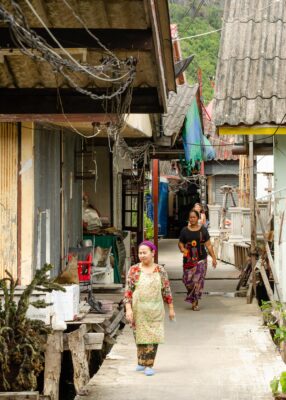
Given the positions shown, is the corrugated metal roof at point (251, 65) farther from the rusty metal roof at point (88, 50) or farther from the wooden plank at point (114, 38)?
the wooden plank at point (114, 38)

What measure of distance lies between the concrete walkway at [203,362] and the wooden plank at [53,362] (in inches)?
23.9

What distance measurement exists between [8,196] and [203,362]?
331cm

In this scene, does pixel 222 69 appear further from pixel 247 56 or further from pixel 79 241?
pixel 79 241

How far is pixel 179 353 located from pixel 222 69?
3812 mm

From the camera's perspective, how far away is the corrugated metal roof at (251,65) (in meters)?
10.8

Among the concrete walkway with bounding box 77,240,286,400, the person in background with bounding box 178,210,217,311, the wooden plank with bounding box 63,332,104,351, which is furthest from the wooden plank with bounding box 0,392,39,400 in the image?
the person in background with bounding box 178,210,217,311

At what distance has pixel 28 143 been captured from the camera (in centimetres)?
1128

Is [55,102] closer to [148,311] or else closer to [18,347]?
[148,311]

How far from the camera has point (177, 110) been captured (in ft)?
67.5

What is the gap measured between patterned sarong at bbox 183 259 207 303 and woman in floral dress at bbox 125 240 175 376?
5.29 metres

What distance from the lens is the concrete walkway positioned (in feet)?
28.7

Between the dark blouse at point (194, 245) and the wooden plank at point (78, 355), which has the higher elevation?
the dark blouse at point (194, 245)

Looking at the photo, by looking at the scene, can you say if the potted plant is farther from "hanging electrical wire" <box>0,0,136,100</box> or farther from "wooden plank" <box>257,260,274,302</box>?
"wooden plank" <box>257,260,274,302</box>

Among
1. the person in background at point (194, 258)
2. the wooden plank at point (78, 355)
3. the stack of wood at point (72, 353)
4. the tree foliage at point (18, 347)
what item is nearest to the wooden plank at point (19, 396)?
the tree foliage at point (18, 347)
